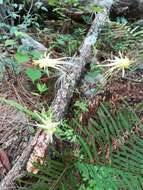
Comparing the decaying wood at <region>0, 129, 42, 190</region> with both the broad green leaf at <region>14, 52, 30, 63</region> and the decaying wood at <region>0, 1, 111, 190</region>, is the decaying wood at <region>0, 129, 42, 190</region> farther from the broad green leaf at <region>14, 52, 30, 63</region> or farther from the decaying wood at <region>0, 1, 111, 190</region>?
the broad green leaf at <region>14, 52, 30, 63</region>

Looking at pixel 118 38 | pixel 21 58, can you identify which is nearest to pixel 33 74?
pixel 21 58

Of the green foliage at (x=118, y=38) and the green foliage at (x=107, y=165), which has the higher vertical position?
the green foliage at (x=118, y=38)

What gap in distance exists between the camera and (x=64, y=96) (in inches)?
75.5

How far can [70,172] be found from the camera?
983 millimetres

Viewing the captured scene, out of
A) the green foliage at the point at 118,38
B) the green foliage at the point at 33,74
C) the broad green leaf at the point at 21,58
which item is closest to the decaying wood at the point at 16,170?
the green foliage at the point at 33,74

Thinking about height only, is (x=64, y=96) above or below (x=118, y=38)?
below

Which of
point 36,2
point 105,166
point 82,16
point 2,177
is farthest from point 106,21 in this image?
point 105,166

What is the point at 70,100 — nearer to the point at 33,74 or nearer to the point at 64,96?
the point at 64,96

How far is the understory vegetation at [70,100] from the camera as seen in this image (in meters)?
1.01

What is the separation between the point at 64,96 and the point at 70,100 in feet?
0.21

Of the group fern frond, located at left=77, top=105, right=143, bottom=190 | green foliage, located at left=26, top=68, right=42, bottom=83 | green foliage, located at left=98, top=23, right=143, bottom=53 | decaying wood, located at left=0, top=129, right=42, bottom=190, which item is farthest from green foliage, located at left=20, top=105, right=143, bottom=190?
green foliage, located at left=98, top=23, right=143, bottom=53

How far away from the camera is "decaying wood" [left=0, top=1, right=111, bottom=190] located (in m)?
1.59

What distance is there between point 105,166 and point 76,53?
1.27m

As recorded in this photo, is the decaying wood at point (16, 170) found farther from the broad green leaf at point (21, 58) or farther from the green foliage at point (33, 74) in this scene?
the broad green leaf at point (21, 58)
